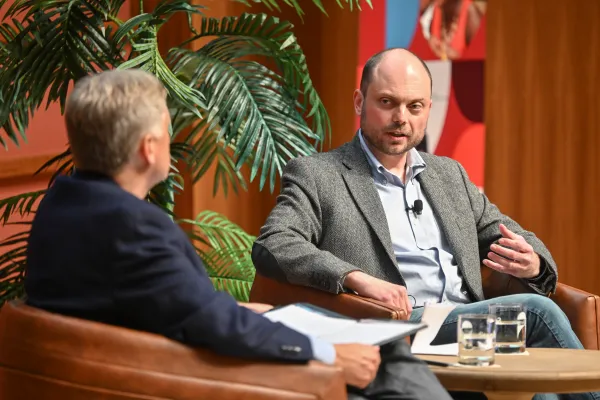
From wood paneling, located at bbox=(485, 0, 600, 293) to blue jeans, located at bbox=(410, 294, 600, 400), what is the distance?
93.3 inches

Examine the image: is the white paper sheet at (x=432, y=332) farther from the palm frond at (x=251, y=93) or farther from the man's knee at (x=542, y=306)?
the palm frond at (x=251, y=93)

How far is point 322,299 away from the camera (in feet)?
8.75

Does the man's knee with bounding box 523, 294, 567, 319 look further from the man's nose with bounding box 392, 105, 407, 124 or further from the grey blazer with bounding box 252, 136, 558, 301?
the man's nose with bounding box 392, 105, 407, 124

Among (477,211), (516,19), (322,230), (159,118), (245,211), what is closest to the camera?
(159,118)

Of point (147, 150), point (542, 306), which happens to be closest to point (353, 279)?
point (542, 306)

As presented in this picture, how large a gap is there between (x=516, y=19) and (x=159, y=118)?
12.2 feet

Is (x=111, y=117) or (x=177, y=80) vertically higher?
(x=111, y=117)

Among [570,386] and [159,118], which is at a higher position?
[159,118]

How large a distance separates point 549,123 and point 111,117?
3713mm

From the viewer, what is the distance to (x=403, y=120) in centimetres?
304

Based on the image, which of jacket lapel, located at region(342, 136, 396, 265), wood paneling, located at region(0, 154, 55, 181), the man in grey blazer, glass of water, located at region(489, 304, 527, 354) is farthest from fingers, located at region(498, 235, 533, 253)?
wood paneling, located at region(0, 154, 55, 181)

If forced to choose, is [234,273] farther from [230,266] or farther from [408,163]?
[408,163]

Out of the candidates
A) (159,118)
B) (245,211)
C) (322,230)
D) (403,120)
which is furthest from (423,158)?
(245,211)

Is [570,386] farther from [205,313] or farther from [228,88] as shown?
[228,88]
